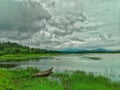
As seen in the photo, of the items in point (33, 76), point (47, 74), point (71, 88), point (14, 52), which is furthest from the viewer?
point (14, 52)

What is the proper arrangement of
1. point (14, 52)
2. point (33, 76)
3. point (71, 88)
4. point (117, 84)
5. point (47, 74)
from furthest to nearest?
point (14, 52), point (47, 74), point (33, 76), point (117, 84), point (71, 88)

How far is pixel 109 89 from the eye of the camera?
884 inches

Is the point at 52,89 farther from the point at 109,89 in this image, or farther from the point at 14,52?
the point at 14,52

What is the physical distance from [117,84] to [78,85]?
489cm

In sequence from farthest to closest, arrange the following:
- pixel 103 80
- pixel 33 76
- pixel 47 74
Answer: pixel 47 74
pixel 33 76
pixel 103 80

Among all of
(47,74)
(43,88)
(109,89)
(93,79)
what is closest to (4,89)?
(43,88)

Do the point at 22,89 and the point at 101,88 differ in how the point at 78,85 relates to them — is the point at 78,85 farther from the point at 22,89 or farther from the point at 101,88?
the point at 22,89

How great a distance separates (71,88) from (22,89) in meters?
4.49

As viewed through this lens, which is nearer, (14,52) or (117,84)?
(117,84)

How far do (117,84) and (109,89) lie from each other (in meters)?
3.58

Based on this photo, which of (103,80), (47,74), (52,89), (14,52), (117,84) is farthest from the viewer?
(14,52)

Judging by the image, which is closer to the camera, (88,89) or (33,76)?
(88,89)

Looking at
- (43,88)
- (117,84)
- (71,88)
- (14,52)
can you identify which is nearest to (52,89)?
(43,88)

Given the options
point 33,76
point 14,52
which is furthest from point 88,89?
point 14,52
